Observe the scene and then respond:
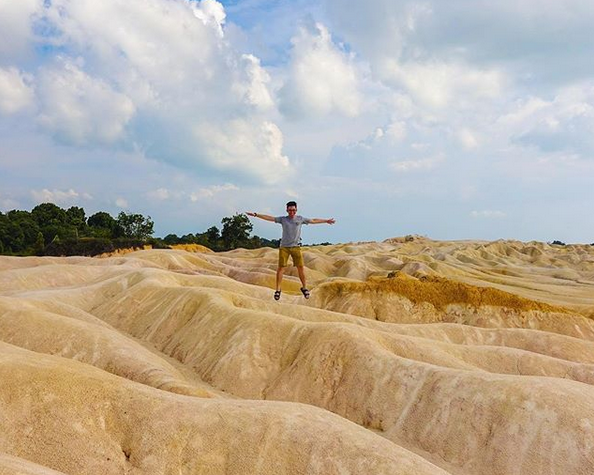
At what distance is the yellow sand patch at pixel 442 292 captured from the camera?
43.6m

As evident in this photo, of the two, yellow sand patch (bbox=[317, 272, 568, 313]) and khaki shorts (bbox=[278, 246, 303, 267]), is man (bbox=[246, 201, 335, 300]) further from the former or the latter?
yellow sand patch (bbox=[317, 272, 568, 313])

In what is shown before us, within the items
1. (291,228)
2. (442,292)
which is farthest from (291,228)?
(442,292)

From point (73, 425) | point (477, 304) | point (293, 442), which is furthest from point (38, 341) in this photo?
point (477, 304)

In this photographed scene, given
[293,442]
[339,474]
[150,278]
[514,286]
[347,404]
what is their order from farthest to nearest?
[514,286]
[150,278]
[347,404]
[293,442]
[339,474]

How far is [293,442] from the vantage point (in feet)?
37.4

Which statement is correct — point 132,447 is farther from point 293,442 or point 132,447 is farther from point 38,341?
point 38,341

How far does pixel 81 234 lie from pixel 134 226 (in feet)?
40.7

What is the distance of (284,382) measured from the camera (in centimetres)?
2309

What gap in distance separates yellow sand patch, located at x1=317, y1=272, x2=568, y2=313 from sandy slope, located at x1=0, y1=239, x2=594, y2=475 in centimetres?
15

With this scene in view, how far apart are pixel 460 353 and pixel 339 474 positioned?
1718 cm

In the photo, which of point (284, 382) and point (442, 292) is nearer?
point (284, 382)

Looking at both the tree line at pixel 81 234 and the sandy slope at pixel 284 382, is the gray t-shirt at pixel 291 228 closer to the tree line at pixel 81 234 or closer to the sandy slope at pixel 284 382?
the sandy slope at pixel 284 382

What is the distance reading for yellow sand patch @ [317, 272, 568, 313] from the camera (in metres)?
43.6

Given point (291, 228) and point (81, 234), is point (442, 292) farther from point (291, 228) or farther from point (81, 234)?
point (81, 234)
